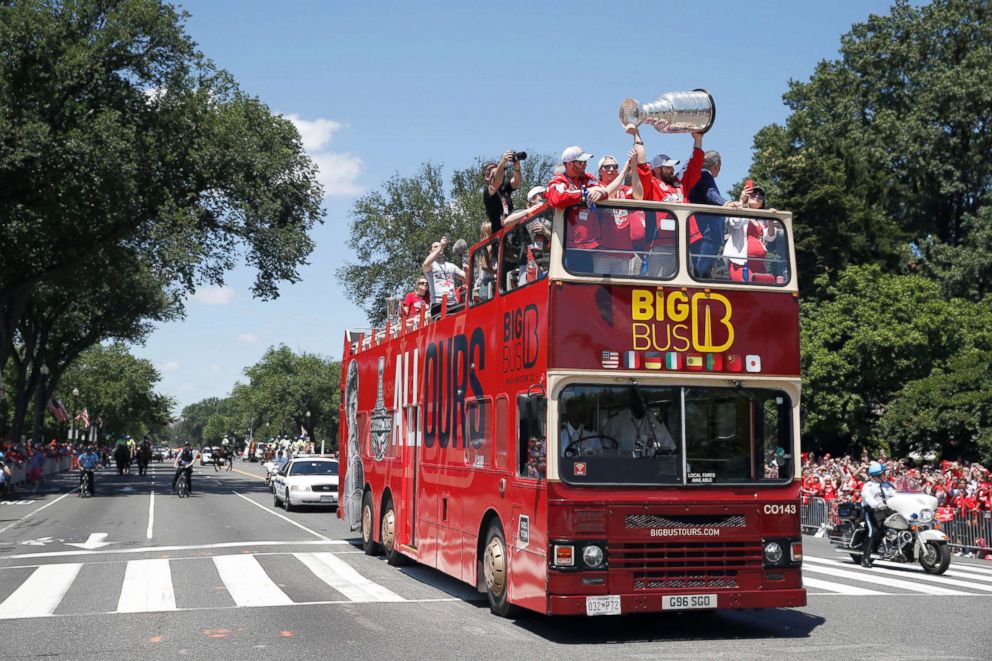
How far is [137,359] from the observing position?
118 m

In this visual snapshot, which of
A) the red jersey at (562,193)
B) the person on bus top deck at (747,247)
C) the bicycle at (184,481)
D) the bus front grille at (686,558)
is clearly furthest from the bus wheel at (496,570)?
the bicycle at (184,481)

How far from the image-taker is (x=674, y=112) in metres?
11.0

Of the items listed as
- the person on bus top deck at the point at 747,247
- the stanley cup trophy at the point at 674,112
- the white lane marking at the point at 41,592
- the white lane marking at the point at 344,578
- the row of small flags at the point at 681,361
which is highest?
the stanley cup trophy at the point at 674,112

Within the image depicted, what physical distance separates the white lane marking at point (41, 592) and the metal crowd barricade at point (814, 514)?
16.3 m


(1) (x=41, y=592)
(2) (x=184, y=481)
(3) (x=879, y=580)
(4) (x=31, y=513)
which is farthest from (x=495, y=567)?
(2) (x=184, y=481)

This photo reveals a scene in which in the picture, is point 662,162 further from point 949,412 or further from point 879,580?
point 949,412

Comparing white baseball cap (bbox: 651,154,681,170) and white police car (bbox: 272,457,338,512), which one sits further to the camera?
white police car (bbox: 272,457,338,512)

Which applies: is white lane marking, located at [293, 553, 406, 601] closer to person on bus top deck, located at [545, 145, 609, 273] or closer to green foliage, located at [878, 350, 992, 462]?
person on bus top deck, located at [545, 145, 609, 273]

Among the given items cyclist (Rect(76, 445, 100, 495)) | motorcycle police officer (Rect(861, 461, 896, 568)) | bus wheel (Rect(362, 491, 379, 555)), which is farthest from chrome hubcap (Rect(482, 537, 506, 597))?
cyclist (Rect(76, 445, 100, 495))

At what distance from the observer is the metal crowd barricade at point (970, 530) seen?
20.6 m

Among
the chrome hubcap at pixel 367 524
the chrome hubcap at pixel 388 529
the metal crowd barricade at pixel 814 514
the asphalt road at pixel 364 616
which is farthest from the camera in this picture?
the metal crowd barricade at pixel 814 514

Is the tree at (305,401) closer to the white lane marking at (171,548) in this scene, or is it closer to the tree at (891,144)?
the tree at (891,144)

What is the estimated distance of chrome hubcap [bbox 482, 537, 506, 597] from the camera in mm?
11359

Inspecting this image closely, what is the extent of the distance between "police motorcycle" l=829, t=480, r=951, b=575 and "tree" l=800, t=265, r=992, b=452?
75.6ft
